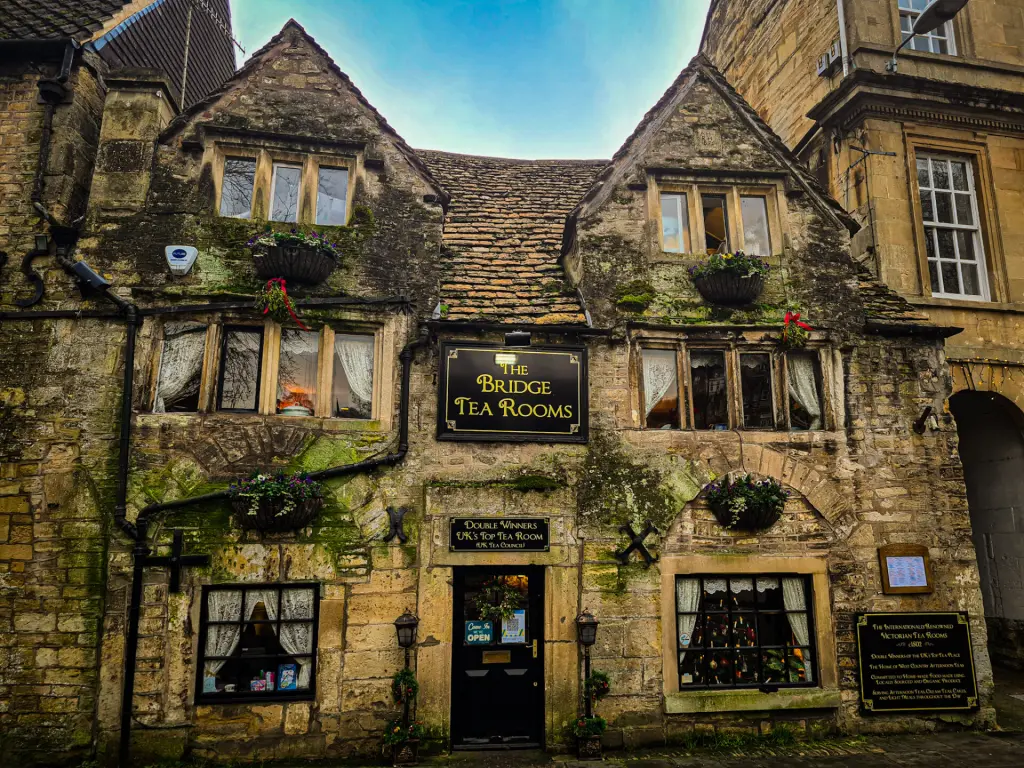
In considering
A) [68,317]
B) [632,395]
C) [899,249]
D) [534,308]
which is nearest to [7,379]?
[68,317]

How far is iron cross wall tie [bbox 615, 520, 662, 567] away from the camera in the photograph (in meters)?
9.29

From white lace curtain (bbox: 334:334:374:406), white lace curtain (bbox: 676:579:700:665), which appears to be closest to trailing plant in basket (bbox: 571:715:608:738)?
white lace curtain (bbox: 676:579:700:665)

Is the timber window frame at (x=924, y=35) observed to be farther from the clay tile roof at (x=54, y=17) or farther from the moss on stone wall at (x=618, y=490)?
the clay tile roof at (x=54, y=17)

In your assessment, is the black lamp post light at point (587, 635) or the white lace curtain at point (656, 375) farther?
the white lace curtain at point (656, 375)

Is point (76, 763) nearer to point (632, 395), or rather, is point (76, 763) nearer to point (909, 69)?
point (632, 395)

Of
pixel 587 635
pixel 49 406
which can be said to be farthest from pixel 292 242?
pixel 587 635

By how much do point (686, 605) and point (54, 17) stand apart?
13449 mm

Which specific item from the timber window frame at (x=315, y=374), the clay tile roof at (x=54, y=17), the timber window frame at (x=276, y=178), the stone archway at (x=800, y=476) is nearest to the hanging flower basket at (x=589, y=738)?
the stone archway at (x=800, y=476)

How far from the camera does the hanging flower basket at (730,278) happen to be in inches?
396

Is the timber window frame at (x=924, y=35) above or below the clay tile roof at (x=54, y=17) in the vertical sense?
above

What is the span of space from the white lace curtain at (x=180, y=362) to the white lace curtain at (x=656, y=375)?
21.0 feet

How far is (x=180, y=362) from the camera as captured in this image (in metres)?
9.29

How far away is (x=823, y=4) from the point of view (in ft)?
47.2

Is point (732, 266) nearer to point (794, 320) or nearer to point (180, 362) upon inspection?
point (794, 320)
